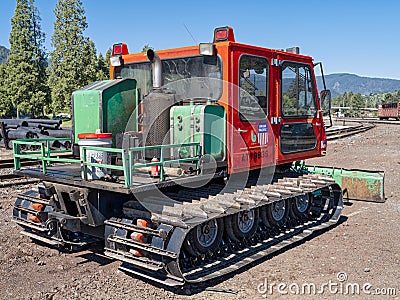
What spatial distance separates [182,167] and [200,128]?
0.62m

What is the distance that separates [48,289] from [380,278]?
Answer: 178 inches

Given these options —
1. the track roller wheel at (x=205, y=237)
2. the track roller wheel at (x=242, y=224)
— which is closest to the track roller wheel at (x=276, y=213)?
the track roller wheel at (x=242, y=224)

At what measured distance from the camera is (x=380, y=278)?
21.6 ft

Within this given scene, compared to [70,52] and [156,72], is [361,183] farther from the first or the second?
[70,52]

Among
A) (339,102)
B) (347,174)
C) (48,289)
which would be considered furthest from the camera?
(339,102)

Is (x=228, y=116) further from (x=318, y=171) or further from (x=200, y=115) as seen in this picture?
(x=318, y=171)

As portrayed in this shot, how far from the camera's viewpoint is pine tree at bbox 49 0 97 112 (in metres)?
40.8

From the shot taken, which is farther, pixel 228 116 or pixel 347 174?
pixel 347 174

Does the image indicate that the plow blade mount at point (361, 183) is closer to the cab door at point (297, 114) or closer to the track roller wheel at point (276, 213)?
the cab door at point (297, 114)

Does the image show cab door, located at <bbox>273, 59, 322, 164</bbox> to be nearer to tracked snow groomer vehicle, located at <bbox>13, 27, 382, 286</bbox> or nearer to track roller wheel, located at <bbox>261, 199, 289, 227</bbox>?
tracked snow groomer vehicle, located at <bbox>13, 27, 382, 286</bbox>

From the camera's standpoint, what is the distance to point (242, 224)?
23.9 feet

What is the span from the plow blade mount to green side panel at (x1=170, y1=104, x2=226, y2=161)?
4.67 metres

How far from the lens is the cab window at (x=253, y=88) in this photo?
7.37m

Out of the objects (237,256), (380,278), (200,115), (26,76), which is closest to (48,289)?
(237,256)
